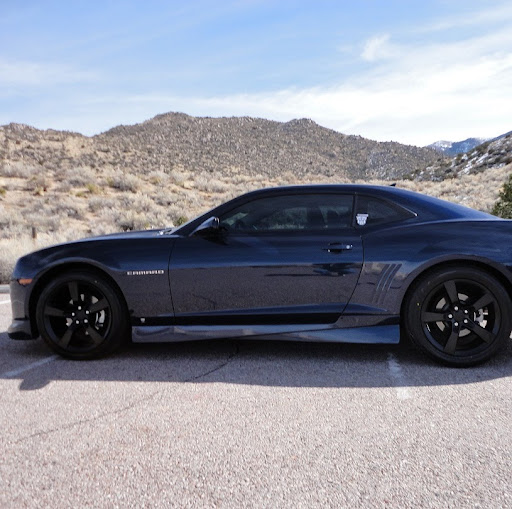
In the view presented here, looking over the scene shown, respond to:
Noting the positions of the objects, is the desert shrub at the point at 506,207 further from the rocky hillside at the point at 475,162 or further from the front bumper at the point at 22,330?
the rocky hillside at the point at 475,162

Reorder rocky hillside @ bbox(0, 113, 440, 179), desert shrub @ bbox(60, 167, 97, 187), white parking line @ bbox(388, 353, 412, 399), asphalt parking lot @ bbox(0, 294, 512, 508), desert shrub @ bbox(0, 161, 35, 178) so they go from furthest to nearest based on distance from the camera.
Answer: rocky hillside @ bbox(0, 113, 440, 179) → desert shrub @ bbox(0, 161, 35, 178) → desert shrub @ bbox(60, 167, 97, 187) → white parking line @ bbox(388, 353, 412, 399) → asphalt parking lot @ bbox(0, 294, 512, 508)

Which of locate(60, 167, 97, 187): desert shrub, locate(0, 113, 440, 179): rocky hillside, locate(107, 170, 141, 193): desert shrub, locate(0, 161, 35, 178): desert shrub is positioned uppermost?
locate(0, 113, 440, 179): rocky hillside

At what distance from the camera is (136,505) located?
2.56 meters

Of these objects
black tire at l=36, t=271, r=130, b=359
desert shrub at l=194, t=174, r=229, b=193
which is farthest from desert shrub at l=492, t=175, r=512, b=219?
desert shrub at l=194, t=174, r=229, b=193

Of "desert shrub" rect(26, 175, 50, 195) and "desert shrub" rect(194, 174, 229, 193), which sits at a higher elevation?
"desert shrub" rect(26, 175, 50, 195)

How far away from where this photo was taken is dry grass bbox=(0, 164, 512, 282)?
800 inches

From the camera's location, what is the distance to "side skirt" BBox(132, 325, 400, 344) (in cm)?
Result: 459

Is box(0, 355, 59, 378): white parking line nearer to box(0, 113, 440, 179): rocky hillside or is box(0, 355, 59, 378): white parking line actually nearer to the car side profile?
the car side profile

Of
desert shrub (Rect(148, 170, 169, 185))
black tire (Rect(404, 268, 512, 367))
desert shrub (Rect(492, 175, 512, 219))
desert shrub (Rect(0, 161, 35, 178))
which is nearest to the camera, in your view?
black tire (Rect(404, 268, 512, 367))

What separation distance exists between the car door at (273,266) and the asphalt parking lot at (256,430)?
0.45 metres

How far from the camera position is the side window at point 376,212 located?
4793 millimetres

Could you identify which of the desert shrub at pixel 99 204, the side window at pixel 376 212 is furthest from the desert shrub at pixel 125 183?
the side window at pixel 376 212

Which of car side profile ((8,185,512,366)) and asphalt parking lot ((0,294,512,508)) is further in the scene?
car side profile ((8,185,512,366))

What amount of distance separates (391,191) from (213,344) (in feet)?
6.87
